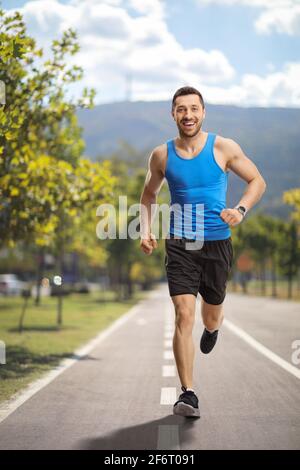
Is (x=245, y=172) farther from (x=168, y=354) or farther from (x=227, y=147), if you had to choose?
(x=168, y=354)

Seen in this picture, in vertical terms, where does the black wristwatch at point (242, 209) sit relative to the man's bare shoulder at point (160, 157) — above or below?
below

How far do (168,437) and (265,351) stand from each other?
6332 millimetres

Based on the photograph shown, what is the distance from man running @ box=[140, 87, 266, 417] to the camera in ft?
19.2

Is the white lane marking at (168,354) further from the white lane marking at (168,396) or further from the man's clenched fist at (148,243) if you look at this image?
the man's clenched fist at (148,243)

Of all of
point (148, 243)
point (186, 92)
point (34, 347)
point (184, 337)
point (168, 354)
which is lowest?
point (34, 347)

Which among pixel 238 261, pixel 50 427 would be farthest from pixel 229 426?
pixel 238 261

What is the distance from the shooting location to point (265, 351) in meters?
11.1

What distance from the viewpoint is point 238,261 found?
6600cm

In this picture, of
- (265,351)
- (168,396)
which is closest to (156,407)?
(168,396)

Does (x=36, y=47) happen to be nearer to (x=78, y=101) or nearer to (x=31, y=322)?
(x=78, y=101)

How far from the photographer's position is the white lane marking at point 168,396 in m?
6.60

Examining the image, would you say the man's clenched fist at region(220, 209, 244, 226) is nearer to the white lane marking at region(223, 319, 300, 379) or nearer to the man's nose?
the man's nose

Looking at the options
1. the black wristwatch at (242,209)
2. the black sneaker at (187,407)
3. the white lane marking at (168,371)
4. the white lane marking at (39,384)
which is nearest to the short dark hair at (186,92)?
the black wristwatch at (242,209)

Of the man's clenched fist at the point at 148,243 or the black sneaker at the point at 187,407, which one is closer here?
the black sneaker at the point at 187,407
